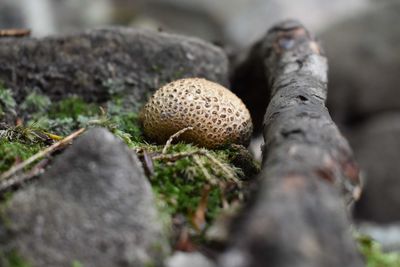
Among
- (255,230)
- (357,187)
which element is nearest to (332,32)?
(357,187)

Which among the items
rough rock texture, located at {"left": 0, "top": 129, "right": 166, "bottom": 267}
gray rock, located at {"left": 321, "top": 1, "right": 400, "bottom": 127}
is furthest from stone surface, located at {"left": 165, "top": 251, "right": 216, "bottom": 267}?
gray rock, located at {"left": 321, "top": 1, "right": 400, "bottom": 127}

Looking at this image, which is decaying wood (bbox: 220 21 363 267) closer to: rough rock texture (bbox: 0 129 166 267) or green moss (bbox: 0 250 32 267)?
rough rock texture (bbox: 0 129 166 267)

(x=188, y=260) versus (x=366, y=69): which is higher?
(x=188, y=260)

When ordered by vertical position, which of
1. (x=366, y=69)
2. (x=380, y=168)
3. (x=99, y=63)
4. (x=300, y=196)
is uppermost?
(x=300, y=196)

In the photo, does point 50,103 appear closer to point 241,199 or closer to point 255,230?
point 241,199

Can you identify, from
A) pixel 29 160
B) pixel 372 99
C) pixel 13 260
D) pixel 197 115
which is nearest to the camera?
pixel 13 260

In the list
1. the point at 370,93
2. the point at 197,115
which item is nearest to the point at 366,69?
the point at 370,93

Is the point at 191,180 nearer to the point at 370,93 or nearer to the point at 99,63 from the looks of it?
the point at 99,63
